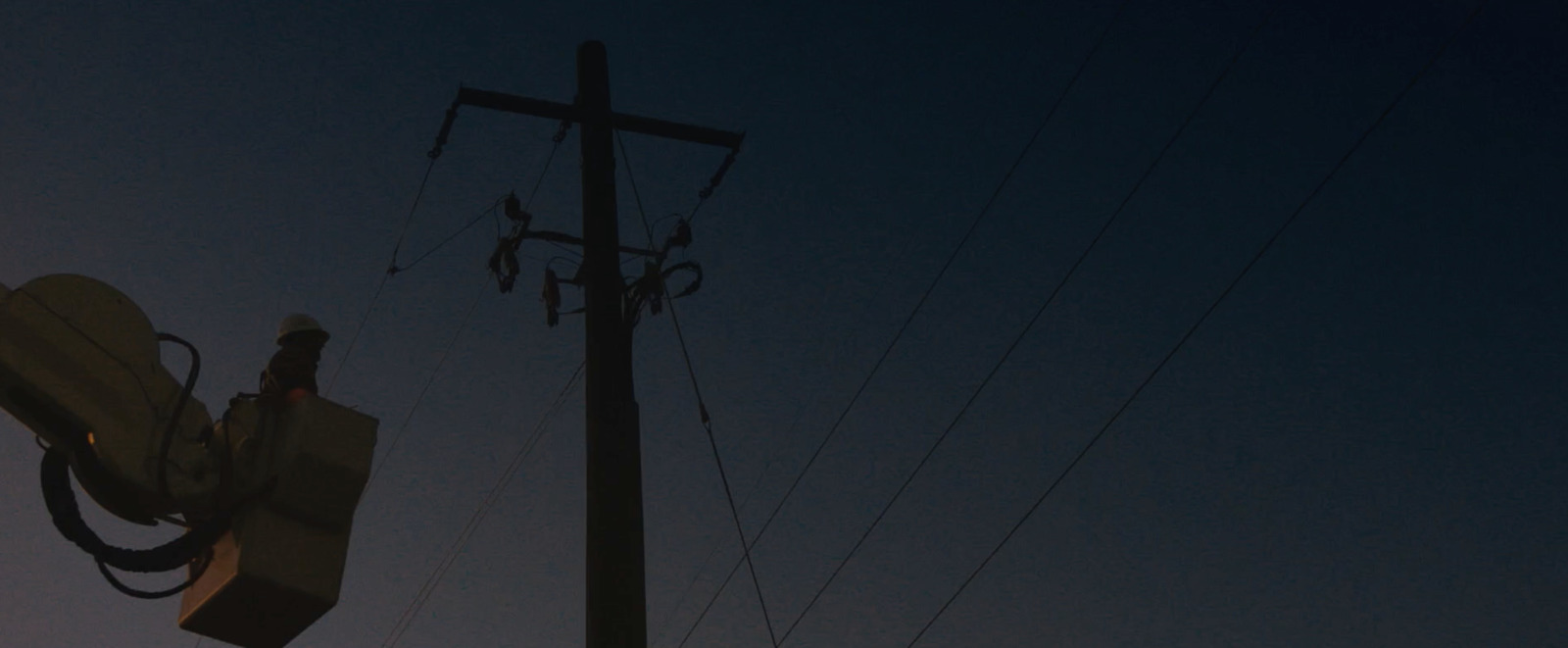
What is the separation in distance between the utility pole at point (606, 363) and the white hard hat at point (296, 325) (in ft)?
13.3

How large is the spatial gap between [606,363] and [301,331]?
5.09 metres

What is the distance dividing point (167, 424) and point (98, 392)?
13cm

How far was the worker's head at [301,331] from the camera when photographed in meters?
3.69

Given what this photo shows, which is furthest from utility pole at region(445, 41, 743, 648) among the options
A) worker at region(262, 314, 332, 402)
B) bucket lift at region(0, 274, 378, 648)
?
bucket lift at region(0, 274, 378, 648)

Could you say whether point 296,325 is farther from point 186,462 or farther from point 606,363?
point 606,363

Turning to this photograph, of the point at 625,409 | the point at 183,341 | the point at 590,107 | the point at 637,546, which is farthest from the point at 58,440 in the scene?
the point at 590,107

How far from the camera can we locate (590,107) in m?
10.2

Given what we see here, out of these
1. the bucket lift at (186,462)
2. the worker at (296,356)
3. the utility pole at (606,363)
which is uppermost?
the utility pole at (606,363)

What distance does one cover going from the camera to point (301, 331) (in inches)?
147

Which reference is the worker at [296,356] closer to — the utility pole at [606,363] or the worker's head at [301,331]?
the worker's head at [301,331]

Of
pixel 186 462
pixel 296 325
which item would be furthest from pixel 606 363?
pixel 186 462

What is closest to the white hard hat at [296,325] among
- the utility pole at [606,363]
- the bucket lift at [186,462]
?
the bucket lift at [186,462]

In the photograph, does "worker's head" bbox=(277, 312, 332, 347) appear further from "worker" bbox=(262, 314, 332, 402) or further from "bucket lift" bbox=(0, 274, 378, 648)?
"bucket lift" bbox=(0, 274, 378, 648)

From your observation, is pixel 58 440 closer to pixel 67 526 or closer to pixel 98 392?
pixel 98 392
